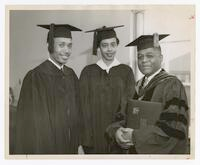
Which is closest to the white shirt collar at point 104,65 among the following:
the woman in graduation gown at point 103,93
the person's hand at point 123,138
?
the woman in graduation gown at point 103,93

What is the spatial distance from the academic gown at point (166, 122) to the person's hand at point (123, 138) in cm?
2

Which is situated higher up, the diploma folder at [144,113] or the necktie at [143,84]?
the necktie at [143,84]

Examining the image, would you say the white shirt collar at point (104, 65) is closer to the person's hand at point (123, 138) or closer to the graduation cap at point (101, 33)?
the graduation cap at point (101, 33)

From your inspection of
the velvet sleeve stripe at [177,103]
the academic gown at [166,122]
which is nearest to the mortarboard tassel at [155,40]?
the academic gown at [166,122]

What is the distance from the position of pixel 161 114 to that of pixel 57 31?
60cm

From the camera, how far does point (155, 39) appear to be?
4.91 feet

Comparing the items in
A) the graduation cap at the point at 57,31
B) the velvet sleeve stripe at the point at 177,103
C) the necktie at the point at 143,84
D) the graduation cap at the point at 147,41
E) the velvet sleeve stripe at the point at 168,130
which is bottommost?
the velvet sleeve stripe at the point at 168,130

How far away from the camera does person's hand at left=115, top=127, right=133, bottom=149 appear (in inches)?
58.9

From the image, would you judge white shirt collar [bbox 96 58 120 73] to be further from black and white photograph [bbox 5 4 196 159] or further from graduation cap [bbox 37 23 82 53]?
graduation cap [bbox 37 23 82 53]

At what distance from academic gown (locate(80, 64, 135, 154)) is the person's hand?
0.06m

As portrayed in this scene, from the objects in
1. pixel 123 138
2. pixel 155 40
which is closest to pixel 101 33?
pixel 155 40

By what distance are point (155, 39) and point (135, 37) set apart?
92 mm

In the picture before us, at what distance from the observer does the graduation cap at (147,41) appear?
4.90 feet
